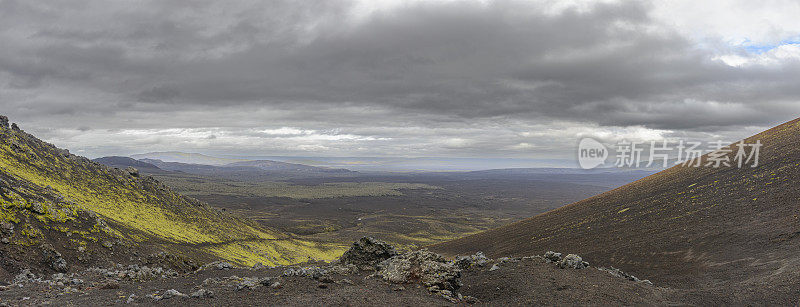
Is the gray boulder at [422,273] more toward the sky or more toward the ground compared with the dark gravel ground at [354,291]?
more toward the sky

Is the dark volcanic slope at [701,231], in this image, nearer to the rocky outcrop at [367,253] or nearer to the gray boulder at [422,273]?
the gray boulder at [422,273]

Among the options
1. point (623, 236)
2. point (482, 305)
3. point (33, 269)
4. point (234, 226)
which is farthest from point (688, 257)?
point (234, 226)

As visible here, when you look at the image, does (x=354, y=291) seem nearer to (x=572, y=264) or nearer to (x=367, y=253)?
(x=367, y=253)

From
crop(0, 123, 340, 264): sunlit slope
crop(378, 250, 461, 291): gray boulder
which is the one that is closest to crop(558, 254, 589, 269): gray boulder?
crop(378, 250, 461, 291): gray boulder

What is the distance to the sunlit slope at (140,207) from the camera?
44500 mm

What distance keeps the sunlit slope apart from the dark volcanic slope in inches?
1218

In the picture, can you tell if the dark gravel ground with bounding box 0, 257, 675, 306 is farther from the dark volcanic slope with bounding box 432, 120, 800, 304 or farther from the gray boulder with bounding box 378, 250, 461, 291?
the dark volcanic slope with bounding box 432, 120, 800, 304

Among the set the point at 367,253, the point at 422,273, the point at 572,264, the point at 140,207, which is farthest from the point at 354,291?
the point at 140,207

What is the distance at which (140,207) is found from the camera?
57.4 metres

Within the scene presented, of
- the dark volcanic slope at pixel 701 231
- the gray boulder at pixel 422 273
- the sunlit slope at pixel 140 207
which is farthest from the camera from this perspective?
the sunlit slope at pixel 140 207

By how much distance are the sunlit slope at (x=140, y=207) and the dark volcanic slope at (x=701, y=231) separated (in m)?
30.9

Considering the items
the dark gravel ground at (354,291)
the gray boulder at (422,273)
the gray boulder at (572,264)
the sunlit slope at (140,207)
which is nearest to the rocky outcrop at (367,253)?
the dark gravel ground at (354,291)

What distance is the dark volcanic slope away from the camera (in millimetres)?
21922

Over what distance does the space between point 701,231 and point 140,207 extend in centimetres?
7073
